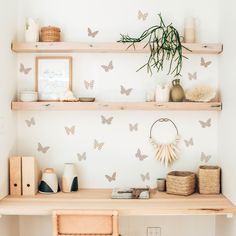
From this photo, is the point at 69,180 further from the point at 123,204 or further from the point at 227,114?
the point at 227,114

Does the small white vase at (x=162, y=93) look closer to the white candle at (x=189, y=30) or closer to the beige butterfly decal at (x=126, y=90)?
the beige butterfly decal at (x=126, y=90)

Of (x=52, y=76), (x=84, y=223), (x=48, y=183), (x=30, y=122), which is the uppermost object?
(x=52, y=76)

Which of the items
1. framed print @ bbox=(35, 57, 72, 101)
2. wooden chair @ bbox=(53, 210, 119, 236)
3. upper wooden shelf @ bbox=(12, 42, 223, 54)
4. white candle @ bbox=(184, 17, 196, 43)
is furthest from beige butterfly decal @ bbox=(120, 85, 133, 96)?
wooden chair @ bbox=(53, 210, 119, 236)

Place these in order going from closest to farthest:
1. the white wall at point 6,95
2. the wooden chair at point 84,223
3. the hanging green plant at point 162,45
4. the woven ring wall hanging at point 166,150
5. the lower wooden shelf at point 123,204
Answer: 1. the wooden chair at point 84,223
2. the lower wooden shelf at point 123,204
3. the white wall at point 6,95
4. the hanging green plant at point 162,45
5. the woven ring wall hanging at point 166,150

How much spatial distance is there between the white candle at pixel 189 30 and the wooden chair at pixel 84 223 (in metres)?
1.37

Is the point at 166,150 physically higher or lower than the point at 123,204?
higher

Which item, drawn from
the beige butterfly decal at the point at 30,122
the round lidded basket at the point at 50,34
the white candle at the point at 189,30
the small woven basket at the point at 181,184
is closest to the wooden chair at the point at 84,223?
the small woven basket at the point at 181,184

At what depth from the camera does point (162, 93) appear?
2926mm

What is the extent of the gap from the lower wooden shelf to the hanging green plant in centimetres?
94

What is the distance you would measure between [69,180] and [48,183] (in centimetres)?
15

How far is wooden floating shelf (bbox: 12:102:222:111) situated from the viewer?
2.87 metres

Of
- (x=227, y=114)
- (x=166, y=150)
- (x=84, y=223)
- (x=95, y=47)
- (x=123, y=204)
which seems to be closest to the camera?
(x=84, y=223)

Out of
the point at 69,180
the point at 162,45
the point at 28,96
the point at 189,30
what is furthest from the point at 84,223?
the point at 189,30

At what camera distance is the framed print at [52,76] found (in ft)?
9.97
